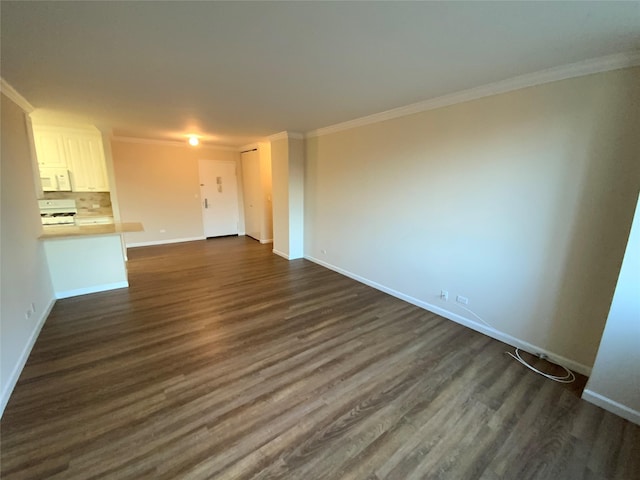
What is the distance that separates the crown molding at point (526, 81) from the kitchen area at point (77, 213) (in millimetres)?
4149

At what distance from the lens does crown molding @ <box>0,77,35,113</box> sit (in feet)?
8.34

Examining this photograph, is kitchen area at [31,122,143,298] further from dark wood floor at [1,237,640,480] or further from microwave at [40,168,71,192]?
dark wood floor at [1,237,640,480]

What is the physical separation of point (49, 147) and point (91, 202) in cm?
115

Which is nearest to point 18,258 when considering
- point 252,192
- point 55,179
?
point 55,179

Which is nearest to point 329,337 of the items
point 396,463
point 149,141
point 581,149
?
point 396,463

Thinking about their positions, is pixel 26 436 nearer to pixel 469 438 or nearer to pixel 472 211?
pixel 469 438

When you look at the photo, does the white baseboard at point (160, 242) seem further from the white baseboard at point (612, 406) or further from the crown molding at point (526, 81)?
the white baseboard at point (612, 406)

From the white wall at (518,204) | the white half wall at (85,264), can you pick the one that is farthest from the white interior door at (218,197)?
the white wall at (518,204)

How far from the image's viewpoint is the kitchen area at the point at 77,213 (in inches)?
142

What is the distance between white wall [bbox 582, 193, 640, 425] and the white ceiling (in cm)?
134

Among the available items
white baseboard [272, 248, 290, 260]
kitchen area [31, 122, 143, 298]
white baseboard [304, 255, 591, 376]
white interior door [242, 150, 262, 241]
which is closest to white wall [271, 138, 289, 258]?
white baseboard [272, 248, 290, 260]

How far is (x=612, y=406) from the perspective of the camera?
1.94 m

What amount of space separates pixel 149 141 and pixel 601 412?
817 cm

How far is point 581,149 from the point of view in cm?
215
